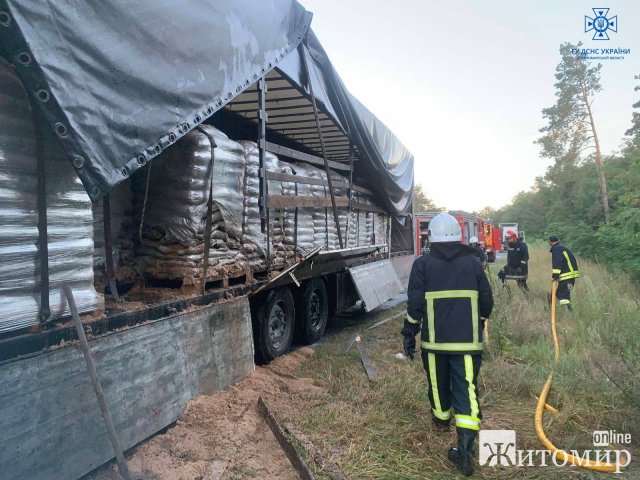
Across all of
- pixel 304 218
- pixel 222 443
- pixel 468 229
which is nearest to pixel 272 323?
pixel 304 218

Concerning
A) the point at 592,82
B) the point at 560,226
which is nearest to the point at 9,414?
the point at 560,226

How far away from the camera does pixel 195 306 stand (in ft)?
12.7

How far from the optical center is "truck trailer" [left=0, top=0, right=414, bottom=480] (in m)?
2.32

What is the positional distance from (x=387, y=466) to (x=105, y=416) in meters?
1.87

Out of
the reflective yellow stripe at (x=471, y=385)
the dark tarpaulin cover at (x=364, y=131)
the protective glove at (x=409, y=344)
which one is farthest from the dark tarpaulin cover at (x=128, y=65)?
the reflective yellow stripe at (x=471, y=385)

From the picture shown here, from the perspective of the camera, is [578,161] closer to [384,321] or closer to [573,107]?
[573,107]

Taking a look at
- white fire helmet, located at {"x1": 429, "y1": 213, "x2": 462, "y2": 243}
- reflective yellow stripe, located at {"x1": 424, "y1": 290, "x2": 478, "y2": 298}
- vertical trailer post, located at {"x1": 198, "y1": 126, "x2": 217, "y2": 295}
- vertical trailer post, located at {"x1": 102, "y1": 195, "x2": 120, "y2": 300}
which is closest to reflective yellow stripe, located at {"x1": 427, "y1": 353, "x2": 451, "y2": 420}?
reflective yellow stripe, located at {"x1": 424, "y1": 290, "x2": 478, "y2": 298}

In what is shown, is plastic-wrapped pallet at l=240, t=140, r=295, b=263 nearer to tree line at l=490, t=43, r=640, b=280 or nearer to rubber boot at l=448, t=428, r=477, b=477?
rubber boot at l=448, t=428, r=477, b=477

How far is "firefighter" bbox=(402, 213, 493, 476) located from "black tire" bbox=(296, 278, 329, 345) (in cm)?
298

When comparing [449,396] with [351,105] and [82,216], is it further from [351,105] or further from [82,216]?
[351,105]

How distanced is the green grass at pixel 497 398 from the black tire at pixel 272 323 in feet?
1.46

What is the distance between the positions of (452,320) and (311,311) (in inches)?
Answer: 146

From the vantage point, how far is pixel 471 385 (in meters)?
3.35

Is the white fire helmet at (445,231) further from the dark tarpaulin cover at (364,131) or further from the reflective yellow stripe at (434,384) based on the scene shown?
the dark tarpaulin cover at (364,131)
